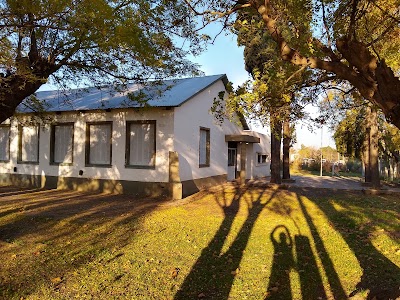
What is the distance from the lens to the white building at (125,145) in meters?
14.2

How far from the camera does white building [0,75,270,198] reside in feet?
46.6

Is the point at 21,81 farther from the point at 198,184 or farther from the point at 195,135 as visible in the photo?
the point at 198,184

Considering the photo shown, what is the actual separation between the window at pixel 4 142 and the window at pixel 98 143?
5595 mm

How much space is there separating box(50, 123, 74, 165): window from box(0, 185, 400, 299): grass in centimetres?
473

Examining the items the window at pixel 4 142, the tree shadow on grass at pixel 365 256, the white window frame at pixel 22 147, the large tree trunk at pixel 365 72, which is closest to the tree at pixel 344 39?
the large tree trunk at pixel 365 72

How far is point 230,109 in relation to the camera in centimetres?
791

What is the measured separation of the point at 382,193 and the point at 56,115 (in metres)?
16.2

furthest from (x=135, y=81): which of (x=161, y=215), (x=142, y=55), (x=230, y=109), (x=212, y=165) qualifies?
(x=212, y=165)

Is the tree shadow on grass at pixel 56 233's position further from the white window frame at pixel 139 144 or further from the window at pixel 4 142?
the window at pixel 4 142

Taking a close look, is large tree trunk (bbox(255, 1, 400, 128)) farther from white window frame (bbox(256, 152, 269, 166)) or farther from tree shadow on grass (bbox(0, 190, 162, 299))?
white window frame (bbox(256, 152, 269, 166))

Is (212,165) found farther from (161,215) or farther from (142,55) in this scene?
(142,55)

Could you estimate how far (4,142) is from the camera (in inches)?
735

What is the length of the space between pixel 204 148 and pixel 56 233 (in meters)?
9.76

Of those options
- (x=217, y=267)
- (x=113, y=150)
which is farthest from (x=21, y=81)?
(x=113, y=150)
